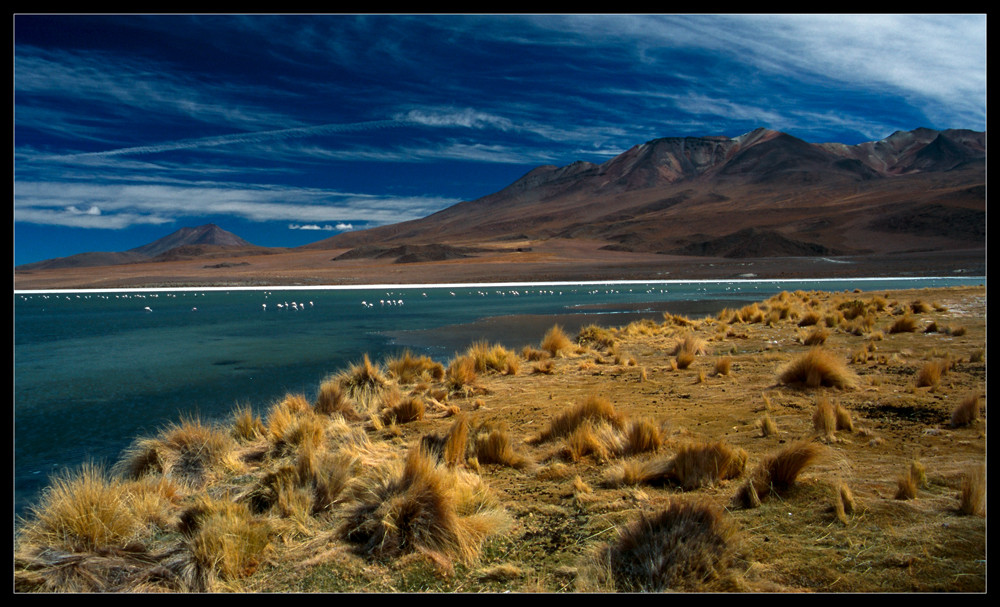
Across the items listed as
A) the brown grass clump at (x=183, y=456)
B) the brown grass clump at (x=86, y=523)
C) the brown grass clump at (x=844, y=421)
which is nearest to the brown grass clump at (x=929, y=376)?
the brown grass clump at (x=844, y=421)

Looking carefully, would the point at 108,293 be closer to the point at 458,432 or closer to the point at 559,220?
the point at 458,432

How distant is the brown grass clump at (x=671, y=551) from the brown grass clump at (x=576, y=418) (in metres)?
2.45

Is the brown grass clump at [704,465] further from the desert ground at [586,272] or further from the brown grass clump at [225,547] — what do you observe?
the desert ground at [586,272]

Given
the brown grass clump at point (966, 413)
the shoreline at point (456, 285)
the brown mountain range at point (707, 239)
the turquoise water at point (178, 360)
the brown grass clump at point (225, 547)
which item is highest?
the brown mountain range at point (707, 239)

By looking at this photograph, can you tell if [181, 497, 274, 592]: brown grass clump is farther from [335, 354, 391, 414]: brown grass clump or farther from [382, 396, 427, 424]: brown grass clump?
[335, 354, 391, 414]: brown grass clump

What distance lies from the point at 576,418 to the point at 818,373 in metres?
3.40

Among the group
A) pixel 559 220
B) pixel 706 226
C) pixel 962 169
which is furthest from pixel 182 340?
pixel 962 169

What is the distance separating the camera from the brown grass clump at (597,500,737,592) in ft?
9.74

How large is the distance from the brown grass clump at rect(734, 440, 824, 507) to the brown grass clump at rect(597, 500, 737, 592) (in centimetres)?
57

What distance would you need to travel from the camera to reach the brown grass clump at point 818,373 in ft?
24.0

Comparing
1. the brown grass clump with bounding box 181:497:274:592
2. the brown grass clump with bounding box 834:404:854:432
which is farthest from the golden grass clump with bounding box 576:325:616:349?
the brown grass clump with bounding box 181:497:274:592

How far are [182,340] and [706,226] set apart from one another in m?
122

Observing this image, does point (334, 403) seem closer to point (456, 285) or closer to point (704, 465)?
point (704, 465)

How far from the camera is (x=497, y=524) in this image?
3.75 m
